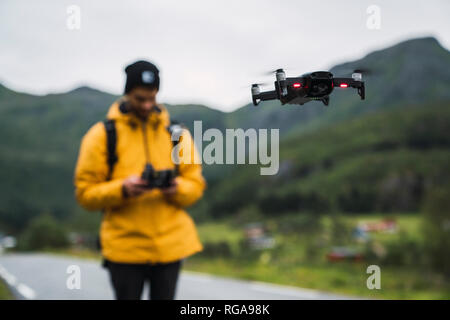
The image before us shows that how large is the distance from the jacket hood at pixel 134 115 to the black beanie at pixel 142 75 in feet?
0.50

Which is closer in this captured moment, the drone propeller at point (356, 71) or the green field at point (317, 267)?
the drone propeller at point (356, 71)

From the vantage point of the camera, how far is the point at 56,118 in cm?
19712

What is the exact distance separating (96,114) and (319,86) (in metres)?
2.99

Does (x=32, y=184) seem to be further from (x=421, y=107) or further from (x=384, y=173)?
(x=421, y=107)

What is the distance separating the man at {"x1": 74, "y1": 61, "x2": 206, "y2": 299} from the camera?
87.0 inches

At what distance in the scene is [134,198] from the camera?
7.34 feet

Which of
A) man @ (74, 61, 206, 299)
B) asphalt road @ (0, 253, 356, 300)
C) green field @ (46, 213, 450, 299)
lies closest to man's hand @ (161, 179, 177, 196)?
man @ (74, 61, 206, 299)

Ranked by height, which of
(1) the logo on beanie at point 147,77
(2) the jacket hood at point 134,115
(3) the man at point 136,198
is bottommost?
(3) the man at point 136,198

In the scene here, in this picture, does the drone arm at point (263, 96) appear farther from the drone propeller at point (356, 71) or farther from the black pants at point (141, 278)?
the black pants at point (141, 278)

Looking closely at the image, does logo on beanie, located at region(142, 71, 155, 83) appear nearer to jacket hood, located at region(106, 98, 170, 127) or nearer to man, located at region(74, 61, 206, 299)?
man, located at region(74, 61, 206, 299)

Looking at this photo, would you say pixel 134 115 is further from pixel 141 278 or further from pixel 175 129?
pixel 141 278

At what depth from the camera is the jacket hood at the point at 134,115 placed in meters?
2.27

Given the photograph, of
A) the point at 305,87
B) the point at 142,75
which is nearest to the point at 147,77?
the point at 142,75

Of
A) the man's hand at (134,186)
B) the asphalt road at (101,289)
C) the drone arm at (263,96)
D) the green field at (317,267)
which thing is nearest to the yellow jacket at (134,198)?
the man's hand at (134,186)
